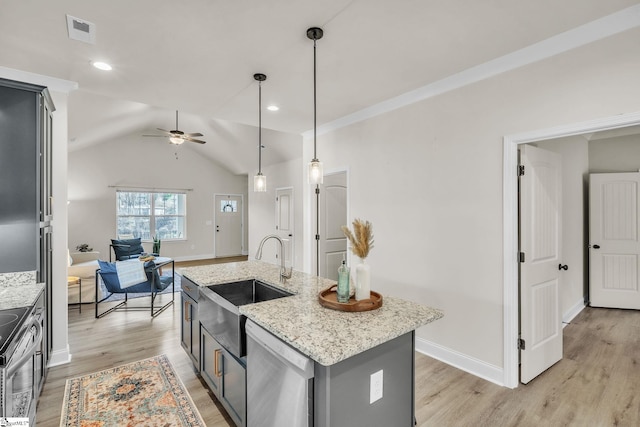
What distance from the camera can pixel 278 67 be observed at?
8.64 ft

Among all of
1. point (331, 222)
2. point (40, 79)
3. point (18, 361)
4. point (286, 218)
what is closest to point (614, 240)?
point (331, 222)

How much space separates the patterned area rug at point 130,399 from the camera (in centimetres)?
212

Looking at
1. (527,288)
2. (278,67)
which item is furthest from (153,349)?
(527,288)

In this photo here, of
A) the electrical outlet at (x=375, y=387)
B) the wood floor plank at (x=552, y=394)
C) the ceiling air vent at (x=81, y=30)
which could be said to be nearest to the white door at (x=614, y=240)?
the wood floor plank at (x=552, y=394)

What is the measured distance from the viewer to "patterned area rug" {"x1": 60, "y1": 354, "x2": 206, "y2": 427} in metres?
2.12

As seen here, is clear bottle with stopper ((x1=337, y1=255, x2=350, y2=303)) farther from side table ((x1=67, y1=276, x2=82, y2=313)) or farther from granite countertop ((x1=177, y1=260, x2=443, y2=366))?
side table ((x1=67, y1=276, x2=82, y2=313))

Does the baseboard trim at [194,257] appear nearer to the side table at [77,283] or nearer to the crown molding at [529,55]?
the side table at [77,283]

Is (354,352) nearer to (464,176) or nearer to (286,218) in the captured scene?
(464,176)

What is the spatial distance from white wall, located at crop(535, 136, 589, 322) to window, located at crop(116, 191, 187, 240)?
29.2 ft

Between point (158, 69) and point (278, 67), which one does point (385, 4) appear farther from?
point (158, 69)

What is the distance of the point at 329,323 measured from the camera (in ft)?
4.99

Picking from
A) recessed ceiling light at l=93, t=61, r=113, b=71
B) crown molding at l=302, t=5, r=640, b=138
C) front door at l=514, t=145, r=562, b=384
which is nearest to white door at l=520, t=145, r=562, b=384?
front door at l=514, t=145, r=562, b=384

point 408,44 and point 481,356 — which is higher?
point 408,44

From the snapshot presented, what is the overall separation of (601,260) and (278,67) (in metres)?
5.25
